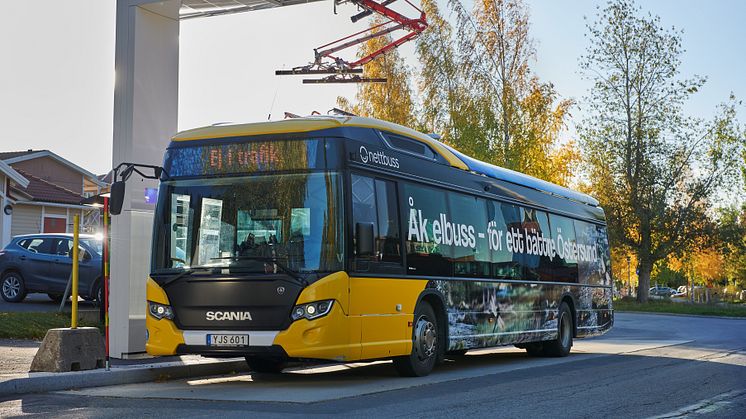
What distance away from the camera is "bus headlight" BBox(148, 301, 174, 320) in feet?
38.7

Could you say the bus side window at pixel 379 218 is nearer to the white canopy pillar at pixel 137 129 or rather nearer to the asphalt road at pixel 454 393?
the asphalt road at pixel 454 393

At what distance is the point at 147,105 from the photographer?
48.0ft

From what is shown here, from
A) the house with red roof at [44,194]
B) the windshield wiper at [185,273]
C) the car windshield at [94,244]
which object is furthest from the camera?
the house with red roof at [44,194]

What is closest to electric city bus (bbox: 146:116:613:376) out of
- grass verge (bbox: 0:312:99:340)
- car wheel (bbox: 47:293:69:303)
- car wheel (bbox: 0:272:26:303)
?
grass verge (bbox: 0:312:99:340)

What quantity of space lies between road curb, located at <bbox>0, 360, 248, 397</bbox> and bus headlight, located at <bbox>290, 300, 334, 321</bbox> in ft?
8.61

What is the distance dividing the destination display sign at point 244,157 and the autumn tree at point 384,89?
39.4m

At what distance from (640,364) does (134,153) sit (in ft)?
28.0

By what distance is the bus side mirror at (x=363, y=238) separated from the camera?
11.5 m

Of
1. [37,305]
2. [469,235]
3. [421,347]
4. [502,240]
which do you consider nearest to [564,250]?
[502,240]

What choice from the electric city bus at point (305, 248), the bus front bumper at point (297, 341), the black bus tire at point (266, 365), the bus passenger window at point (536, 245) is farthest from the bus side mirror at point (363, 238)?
the bus passenger window at point (536, 245)

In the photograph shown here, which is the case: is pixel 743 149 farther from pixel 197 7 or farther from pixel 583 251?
pixel 197 7

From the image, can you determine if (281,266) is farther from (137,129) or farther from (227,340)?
(137,129)

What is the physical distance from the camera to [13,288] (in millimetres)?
23812

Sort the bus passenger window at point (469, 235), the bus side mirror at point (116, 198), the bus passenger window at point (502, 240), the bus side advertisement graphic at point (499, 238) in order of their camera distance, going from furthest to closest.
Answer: the bus passenger window at point (502, 240) → the bus passenger window at point (469, 235) → the bus side advertisement graphic at point (499, 238) → the bus side mirror at point (116, 198)
